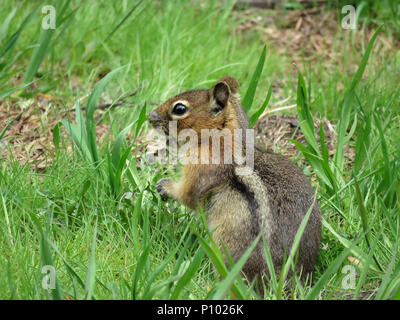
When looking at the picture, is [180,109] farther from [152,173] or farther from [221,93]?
[152,173]

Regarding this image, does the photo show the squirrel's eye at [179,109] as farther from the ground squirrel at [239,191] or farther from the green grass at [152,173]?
the green grass at [152,173]

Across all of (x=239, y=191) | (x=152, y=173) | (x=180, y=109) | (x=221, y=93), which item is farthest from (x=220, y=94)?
(x=152, y=173)

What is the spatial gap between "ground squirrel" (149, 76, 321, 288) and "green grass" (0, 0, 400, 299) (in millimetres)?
145

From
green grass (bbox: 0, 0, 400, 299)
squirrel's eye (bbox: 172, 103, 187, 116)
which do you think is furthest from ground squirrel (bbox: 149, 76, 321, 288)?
green grass (bbox: 0, 0, 400, 299)

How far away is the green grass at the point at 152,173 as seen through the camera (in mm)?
2705

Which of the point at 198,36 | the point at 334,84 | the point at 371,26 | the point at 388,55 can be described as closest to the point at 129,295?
the point at 334,84

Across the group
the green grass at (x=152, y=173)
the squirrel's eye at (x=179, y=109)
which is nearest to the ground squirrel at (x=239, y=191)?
the squirrel's eye at (x=179, y=109)

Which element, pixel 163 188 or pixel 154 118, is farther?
pixel 154 118

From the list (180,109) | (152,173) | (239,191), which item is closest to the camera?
(239,191)

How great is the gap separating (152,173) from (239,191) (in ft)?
3.41

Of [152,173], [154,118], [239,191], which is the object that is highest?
[154,118]

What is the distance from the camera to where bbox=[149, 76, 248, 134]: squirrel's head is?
3494mm

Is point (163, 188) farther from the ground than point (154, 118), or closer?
closer

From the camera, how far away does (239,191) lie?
3160 millimetres
